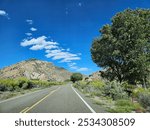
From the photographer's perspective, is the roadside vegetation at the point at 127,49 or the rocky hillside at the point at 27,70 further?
the rocky hillside at the point at 27,70

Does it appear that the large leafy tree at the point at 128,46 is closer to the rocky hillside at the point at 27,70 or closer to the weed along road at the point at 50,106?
the weed along road at the point at 50,106

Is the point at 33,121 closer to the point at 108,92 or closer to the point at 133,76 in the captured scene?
the point at 108,92

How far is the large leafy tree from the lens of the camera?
3394cm

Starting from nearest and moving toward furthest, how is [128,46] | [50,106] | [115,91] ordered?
1. [50,106]
2. [115,91]
3. [128,46]

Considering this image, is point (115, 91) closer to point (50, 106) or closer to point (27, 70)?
point (50, 106)

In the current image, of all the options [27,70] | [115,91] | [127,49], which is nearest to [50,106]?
[115,91]

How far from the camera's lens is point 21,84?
5738 centimetres

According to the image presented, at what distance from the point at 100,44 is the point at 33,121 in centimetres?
3225

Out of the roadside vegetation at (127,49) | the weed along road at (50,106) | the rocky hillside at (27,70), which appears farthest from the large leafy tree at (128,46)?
the rocky hillside at (27,70)

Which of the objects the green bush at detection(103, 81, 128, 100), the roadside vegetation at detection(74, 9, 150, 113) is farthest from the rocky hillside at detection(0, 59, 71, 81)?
the green bush at detection(103, 81, 128, 100)

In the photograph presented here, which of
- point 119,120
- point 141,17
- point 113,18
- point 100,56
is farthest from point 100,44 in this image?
point 119,120

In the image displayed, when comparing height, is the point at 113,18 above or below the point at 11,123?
above

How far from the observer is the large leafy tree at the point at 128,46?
33.9 metres

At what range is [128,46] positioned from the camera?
116 feet
